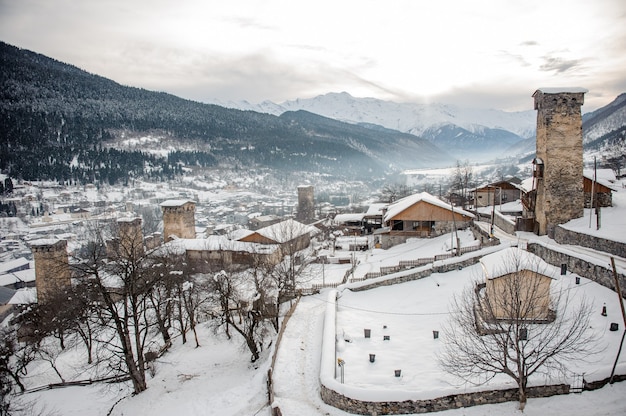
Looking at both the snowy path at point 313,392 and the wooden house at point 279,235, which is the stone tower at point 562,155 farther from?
the wooden house at point 279,235

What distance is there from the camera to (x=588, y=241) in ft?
62.9

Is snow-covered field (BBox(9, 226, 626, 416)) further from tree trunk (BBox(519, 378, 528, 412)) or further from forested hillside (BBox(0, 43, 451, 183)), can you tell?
forested hillside (BBox(0, 43, 451, 183))

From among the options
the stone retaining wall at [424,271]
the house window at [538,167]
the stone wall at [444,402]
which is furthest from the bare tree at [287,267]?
the house window at [538,167]

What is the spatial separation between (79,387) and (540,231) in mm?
28478

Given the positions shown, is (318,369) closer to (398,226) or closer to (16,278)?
(398,226)

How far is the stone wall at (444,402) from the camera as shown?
35.2 ft

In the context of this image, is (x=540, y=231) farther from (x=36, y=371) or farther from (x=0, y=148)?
(x=0, y=148)

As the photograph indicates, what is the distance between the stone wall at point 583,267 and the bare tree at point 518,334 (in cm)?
149

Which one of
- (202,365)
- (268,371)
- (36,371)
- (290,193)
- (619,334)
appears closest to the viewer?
(619,334)

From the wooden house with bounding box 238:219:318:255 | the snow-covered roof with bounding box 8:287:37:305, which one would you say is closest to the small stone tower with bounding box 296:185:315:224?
the wooden house with bounding box 238:219:318:255

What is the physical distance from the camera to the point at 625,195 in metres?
26.5

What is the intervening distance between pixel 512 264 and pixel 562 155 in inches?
496

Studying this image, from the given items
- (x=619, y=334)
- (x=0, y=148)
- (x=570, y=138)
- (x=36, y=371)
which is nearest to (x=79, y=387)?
(x=36, y=371)

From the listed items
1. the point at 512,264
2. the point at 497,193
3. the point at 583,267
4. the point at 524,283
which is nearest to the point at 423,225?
the point at 497,193
